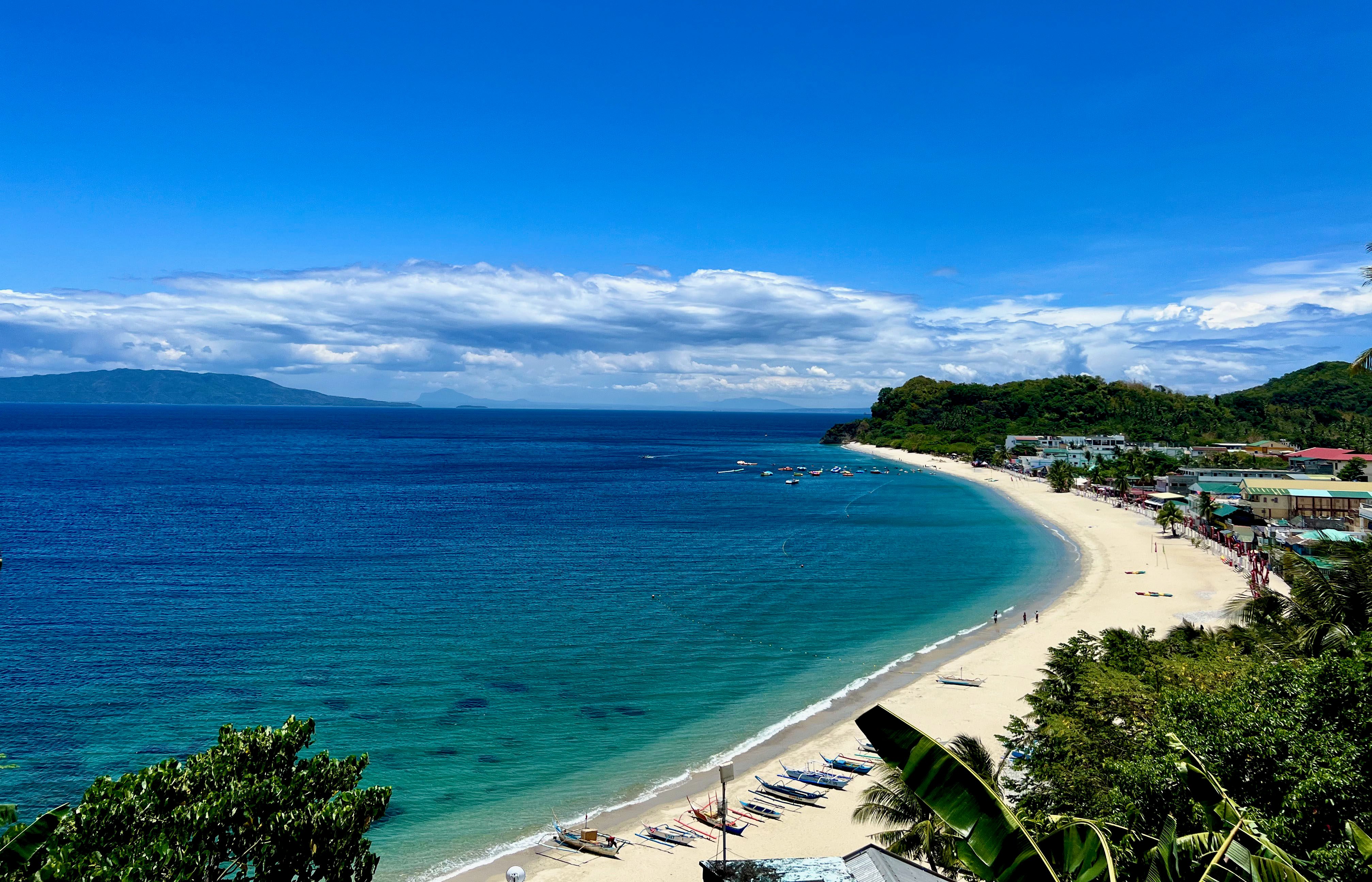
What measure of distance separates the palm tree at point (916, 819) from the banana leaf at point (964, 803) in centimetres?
1009

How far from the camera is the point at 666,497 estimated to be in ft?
316

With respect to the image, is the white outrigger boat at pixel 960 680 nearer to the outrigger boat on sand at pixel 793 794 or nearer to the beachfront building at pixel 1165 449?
Result: the outrigger boat on sand at pixel 793 794

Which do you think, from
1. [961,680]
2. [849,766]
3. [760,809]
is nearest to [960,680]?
[961,680]

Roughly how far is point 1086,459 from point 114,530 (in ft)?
412

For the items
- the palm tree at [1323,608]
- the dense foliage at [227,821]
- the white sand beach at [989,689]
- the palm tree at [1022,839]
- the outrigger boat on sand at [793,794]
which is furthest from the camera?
the outrigger boat on sand at [793,794]

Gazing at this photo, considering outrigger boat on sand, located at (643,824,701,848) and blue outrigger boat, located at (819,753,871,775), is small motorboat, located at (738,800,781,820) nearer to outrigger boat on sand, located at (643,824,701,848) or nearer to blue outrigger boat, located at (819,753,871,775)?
outrigger boat on sand, located at (643,824,701,848)

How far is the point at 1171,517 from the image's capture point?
68.4 meters

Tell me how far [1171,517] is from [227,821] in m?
76.1

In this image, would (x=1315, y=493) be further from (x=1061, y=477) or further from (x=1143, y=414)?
(x=1143, y=414)

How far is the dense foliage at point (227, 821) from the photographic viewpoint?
27.5ft

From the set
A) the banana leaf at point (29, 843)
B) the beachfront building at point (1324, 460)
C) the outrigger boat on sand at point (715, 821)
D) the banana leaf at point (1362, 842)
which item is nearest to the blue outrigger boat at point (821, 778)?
the outrigger boat on sand at point (715, 821)

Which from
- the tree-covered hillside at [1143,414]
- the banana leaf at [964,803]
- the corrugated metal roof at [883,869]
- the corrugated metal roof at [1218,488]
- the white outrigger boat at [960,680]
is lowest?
the white outrigger boat at [960,680]

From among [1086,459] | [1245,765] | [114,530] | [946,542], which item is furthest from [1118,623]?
[1086,459]

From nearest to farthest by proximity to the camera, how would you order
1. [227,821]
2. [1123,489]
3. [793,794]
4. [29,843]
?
[29,843] < [227,821] < [793,794] < [1123,489]
